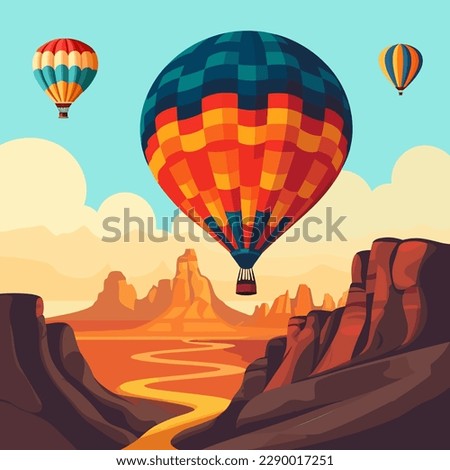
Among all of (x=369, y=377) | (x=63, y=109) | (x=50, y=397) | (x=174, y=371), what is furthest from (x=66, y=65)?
(x=369, y=377)

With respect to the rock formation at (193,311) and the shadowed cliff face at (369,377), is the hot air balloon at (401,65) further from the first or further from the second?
the rock formation at (193,311)

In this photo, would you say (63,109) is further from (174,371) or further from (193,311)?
(174,371)

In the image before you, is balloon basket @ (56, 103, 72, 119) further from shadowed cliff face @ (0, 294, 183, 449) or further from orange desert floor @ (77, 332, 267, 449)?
orange desert floor @ (77, 332, 267, 449)

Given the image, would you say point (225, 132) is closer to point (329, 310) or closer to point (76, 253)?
point (329, 310)

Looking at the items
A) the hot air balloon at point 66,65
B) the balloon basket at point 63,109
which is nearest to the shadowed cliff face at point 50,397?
the balloon basket at point 63,109

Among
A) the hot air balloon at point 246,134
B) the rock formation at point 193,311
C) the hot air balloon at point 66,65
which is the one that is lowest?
the rock formation at point 193,311

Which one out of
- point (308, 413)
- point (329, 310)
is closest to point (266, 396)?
point (308, 413)
